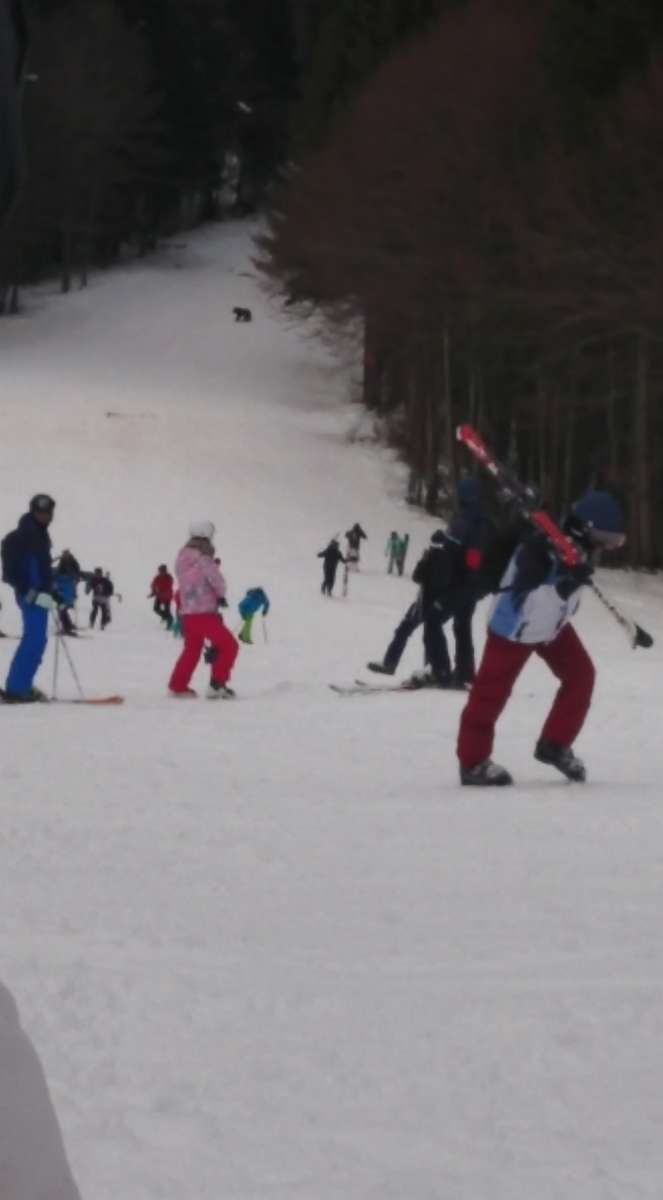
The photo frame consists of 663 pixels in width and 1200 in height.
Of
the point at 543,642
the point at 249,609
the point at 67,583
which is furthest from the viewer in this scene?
the point at 67,583

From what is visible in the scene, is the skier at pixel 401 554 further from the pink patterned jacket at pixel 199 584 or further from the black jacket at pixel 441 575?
the pink patterned jacket at pixel 199 584

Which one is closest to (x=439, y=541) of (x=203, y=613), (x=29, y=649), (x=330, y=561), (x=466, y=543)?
(x=466, y=543)

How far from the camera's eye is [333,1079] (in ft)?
12.6

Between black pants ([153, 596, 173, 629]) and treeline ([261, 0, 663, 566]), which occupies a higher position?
treeline ([261, 0, 663, 566])

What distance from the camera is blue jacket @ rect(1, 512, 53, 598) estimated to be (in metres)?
13.0

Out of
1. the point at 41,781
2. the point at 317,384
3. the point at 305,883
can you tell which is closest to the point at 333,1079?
the point at 305,883

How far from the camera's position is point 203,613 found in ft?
44.3

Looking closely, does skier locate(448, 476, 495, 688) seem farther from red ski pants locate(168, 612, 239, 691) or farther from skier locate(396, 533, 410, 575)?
skier locate(396, 533, 410, 575)

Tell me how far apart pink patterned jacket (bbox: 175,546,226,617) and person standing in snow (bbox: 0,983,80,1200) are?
440 inches

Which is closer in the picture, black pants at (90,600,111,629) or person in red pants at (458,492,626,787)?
person in red pants at (458,492,626,787)

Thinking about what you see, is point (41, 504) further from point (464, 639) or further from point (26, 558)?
point (464, 639)

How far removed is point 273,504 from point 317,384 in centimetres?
1802

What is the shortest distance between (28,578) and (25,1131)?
11.1 m

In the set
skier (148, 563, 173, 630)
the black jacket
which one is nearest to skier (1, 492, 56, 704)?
the black jacket
